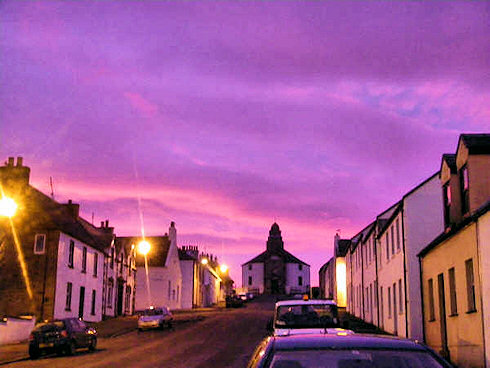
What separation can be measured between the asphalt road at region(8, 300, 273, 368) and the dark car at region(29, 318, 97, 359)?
39 centimetres

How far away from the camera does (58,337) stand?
79.5 feet

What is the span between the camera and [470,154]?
20062mm

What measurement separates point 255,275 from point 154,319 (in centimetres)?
10499

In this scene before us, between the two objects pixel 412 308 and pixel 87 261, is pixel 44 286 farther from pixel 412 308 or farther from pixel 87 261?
pixel 412 308

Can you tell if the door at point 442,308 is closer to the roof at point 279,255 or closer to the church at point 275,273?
the church at point 275,273

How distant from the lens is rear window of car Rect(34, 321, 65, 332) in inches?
953

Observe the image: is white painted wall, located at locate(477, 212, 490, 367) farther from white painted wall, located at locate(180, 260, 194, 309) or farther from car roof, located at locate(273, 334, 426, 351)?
white painted wall, located at locate(180, 260, 194, 309)

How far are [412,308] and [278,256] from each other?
114 metres

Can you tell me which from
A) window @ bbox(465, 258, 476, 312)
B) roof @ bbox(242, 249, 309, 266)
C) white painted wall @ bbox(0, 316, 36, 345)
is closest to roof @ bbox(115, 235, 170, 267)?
white painted wall @ bbox(0, 316, 36, 345)

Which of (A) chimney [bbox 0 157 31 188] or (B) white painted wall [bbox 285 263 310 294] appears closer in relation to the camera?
(A) chimney [bbox 0 157 31 188]

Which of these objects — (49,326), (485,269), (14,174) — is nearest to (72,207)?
(14,174)

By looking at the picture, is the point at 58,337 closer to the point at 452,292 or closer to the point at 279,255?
the point at 452,292

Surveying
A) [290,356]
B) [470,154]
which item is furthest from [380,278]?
[290,356]

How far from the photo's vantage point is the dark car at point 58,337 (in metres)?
23.7
